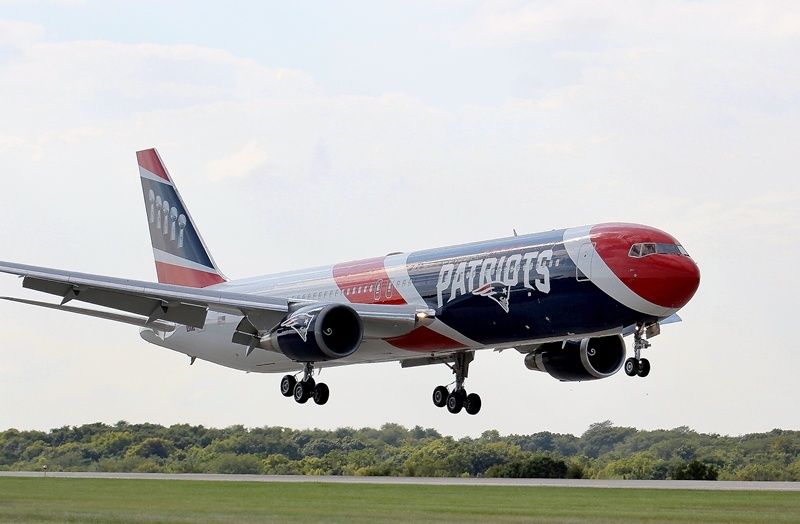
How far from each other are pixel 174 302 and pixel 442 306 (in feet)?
26.7

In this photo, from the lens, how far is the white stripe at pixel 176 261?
57.4 metres

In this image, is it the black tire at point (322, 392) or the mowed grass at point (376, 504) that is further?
the black tire at point (322, 392)

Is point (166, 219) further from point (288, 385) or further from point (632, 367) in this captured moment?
point (632, 367)

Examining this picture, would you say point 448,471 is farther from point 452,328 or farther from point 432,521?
point 432,521

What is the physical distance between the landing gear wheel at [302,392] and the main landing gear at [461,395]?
4.86m

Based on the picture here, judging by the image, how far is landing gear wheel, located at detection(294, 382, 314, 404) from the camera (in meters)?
47.4

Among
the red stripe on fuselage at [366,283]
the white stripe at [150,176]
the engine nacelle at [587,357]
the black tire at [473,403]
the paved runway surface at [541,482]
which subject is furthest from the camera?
the white stripe at [150,176]

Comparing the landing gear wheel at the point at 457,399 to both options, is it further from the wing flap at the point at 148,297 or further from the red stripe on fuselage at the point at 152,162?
the red stripe on fuselage at the point at 152,162

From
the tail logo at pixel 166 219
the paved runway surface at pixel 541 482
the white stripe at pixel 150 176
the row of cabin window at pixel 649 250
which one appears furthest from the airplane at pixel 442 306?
the white stripe at pixel 150 176

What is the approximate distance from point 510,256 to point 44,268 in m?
13.1

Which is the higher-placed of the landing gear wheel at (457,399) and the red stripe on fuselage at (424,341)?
the red stripe on fuselage at (424,341)

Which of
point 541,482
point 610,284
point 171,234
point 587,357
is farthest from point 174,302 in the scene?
point 610,284

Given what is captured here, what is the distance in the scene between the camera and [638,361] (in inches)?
1608

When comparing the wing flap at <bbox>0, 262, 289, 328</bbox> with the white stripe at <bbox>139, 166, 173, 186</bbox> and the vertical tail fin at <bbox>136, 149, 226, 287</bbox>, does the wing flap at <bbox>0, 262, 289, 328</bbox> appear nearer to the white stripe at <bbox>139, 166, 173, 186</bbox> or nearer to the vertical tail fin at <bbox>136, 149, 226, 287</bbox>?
the vertical tail fin at <bbox>136, 149, 226, 287</bbox>
